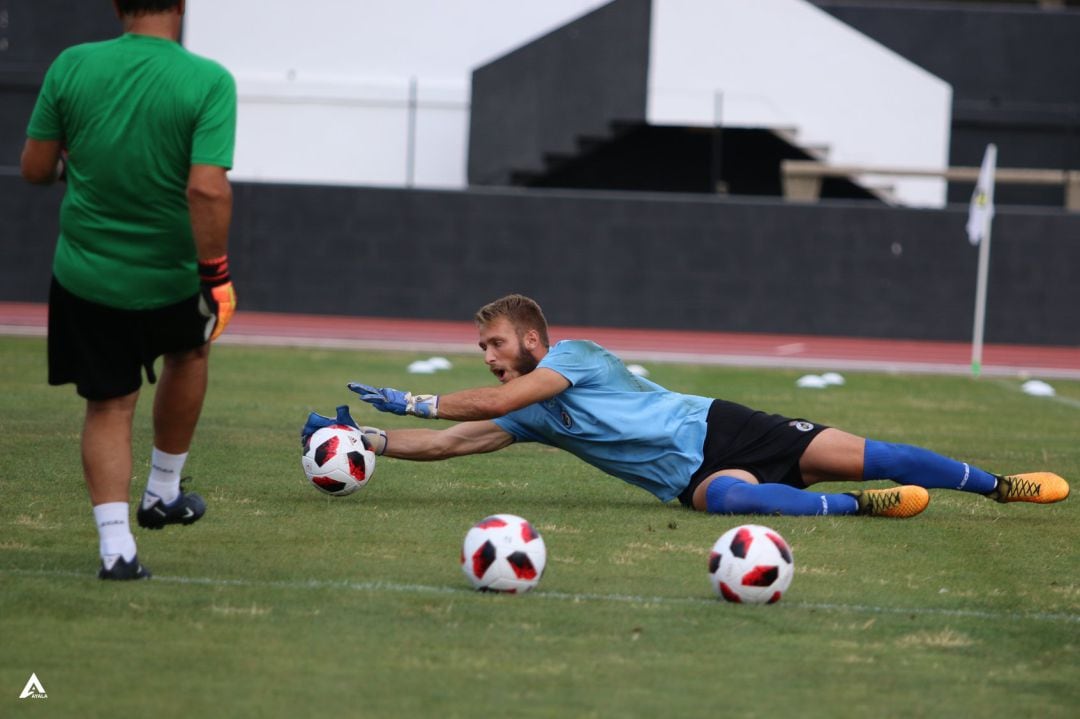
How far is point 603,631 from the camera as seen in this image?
5.28 metres

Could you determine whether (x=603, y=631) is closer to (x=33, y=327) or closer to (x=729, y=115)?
(x=33, y=327)

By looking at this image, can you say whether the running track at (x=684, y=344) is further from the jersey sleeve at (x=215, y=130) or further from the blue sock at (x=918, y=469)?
the jersey sleeve at (x=215, y=130)

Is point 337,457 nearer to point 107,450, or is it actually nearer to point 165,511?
point 165,511

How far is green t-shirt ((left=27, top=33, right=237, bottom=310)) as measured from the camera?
216 inches

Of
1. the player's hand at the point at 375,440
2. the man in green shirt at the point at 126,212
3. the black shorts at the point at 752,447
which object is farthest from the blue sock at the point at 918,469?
the man in green shirt at the point at 126,212

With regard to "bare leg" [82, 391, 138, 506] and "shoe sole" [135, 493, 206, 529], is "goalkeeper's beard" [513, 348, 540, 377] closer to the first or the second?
"shoe sole" [135, 493, 206, 529]

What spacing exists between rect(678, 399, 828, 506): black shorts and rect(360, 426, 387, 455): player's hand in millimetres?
1566

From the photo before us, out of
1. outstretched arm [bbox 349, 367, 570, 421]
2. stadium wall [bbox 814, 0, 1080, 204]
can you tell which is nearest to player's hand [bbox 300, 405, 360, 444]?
outstretched arm [bbox 349, 367, 570, 421]

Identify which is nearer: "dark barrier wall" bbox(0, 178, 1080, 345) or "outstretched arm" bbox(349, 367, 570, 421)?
"outstretched arm" bbox(349, 367, 570, 421)

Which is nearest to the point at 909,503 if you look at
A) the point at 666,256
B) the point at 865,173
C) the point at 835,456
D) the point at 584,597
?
the point at 835,456

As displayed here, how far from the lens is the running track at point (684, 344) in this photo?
1947cm

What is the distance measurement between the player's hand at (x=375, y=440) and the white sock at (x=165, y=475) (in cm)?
165

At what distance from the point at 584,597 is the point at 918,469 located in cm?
271

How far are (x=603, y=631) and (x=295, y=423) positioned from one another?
6.50 m
